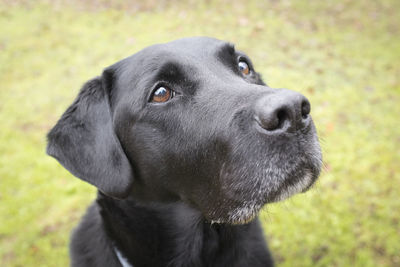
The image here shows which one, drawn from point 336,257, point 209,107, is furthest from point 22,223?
point 336,257

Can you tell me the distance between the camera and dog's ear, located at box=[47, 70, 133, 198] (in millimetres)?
2408

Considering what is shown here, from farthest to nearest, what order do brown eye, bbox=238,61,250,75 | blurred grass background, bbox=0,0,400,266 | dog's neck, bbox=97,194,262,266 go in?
blurred grass background, bbox=0,0,400,266
brown eye, bbox=238,61,250,75
dog's neck, bbox=97,194,262,266

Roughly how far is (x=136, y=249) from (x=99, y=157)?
0.84 m

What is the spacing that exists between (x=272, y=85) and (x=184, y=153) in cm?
548

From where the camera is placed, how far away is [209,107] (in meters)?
2.21

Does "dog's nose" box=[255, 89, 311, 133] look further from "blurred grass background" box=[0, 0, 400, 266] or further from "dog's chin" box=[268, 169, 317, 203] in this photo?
"blurred grass background" box=[0, 0, 400, 266]

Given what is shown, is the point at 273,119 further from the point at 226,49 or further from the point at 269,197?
the point at 226,49

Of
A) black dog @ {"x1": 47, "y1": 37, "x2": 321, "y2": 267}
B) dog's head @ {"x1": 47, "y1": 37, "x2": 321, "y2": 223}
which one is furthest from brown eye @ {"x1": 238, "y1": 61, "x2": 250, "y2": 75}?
dog's head @ {"x1": 47, "y1": 37, "x2": 321, "y2": 223}

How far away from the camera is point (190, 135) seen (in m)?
2.28

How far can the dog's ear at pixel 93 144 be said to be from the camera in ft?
7.90

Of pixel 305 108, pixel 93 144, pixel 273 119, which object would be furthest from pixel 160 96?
pixel 305 108

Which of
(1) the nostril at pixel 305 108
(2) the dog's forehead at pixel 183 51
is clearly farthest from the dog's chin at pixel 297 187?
(2) the dog's forehead at pixel 183 51

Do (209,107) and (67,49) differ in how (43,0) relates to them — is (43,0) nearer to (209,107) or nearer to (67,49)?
(67,49)

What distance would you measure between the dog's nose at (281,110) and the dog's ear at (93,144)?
1.16 m
